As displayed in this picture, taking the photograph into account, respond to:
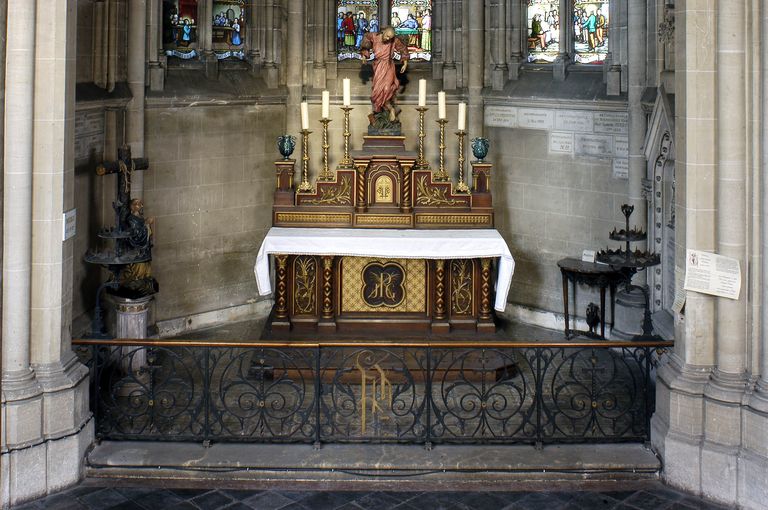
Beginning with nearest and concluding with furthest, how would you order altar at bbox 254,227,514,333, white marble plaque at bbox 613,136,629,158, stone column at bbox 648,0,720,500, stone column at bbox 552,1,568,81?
stone column at bbox 648,0,720,500 → altar at bbox 254,227,514,333 → white marble plaque at bbox 613,136,629,158 → stone column at bbox 552,1,568,81

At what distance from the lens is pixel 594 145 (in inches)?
507

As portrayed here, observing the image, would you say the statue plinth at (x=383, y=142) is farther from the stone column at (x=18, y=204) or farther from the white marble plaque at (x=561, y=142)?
the stone column at (x=18, y=204)

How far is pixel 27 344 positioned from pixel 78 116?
4.10m

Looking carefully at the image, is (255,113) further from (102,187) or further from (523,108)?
(523,108)

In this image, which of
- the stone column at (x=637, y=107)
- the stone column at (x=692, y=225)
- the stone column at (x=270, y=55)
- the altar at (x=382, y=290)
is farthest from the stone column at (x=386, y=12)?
the stone column at (x=692, y=225)

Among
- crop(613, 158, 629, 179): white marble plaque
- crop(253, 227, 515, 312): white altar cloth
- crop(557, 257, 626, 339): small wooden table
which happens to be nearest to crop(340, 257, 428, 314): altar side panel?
crop(253, 227, 515, 312): white altar cloth

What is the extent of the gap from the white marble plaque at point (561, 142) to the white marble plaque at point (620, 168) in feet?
2.38

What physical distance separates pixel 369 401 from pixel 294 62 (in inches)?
241

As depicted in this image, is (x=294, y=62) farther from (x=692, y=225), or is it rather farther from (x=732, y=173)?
(x=732, y=173)

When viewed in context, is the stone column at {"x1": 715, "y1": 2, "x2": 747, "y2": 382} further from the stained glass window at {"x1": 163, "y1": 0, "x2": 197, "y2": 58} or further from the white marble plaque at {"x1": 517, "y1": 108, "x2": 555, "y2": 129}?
the stained glass window at {"x1": 163, "y1": 0, "x2": 197, "y2": 58}

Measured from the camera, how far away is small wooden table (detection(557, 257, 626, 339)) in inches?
464

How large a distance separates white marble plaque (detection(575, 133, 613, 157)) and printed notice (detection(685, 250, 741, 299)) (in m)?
5.25

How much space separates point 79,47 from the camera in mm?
11367

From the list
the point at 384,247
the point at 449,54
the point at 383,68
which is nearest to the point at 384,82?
the point at 383,68
